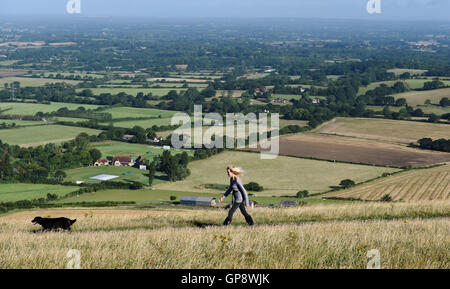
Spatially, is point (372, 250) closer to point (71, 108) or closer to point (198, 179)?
point (198, 179)

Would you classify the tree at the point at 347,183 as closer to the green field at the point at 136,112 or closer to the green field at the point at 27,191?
the green field at the point at 27,191

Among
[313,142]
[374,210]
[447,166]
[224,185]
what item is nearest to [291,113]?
[313,142]

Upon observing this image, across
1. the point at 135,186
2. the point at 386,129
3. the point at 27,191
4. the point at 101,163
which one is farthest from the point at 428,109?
the point at 27,191

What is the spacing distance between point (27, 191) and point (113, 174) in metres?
9.49

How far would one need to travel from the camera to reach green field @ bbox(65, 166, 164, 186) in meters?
47.1

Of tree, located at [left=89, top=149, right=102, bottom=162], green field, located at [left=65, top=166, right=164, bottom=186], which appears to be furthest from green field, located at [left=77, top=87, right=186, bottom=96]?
green field, located at [left=65, top=166, right=164, bottom=186]

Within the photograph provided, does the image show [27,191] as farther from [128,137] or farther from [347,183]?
[347,183]

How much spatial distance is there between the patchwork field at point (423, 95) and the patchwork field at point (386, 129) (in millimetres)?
20370

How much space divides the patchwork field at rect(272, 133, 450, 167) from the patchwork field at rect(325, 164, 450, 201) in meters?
5.75

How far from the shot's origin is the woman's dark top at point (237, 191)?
11.4m

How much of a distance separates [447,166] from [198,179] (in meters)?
25.3

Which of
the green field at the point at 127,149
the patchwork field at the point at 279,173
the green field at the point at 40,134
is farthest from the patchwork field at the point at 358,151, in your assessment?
the green field at the point at 40,134

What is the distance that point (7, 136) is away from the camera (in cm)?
6750

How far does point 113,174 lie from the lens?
49062 mm
